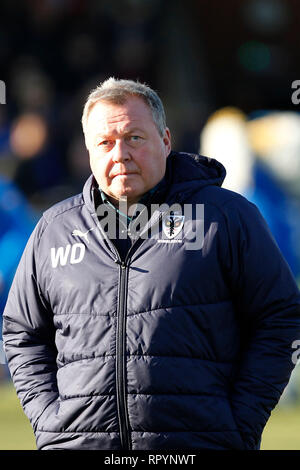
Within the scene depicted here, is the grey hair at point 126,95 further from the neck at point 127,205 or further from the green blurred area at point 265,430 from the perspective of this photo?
the green blurred area at point 265,430

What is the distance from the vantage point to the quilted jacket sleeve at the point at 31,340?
3467mm

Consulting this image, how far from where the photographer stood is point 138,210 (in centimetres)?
344

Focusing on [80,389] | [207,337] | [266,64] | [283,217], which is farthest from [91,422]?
[266,64]

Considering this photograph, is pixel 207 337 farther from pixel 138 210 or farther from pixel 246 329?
pixel 138 210

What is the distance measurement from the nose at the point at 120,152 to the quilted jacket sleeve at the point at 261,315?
387mm

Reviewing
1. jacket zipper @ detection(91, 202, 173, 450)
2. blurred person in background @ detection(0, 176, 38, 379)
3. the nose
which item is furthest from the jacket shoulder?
blurred person in background @ detection(0, 176, 38, 379)

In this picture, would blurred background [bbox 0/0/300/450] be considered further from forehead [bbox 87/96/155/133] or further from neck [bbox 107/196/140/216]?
forehead [bbox 87/96/155/133]

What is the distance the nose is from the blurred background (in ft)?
10.6

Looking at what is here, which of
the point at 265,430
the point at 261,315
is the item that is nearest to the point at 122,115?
the point at 261,315

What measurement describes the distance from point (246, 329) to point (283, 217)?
4.49 metres

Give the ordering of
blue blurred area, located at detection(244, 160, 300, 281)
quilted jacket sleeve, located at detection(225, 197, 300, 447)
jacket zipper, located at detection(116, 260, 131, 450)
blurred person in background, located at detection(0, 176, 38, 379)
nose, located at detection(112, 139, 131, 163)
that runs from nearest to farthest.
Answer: jacket zipper, located at detection(116, 260, 131, 450), quilted jacket sleeve, located at detection(225, 197, 300, 447), nose, located at detection(112, 139, 131, 163), blue blurred area, located at detection(244, 160, 300, 281), blurred person in background, located at detection(0, 176, 38, 379)

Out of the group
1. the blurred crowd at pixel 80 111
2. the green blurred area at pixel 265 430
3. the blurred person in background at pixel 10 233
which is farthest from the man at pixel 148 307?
the blurred person in background at pixel 10 233

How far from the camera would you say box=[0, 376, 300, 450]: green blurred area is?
6227 mm
